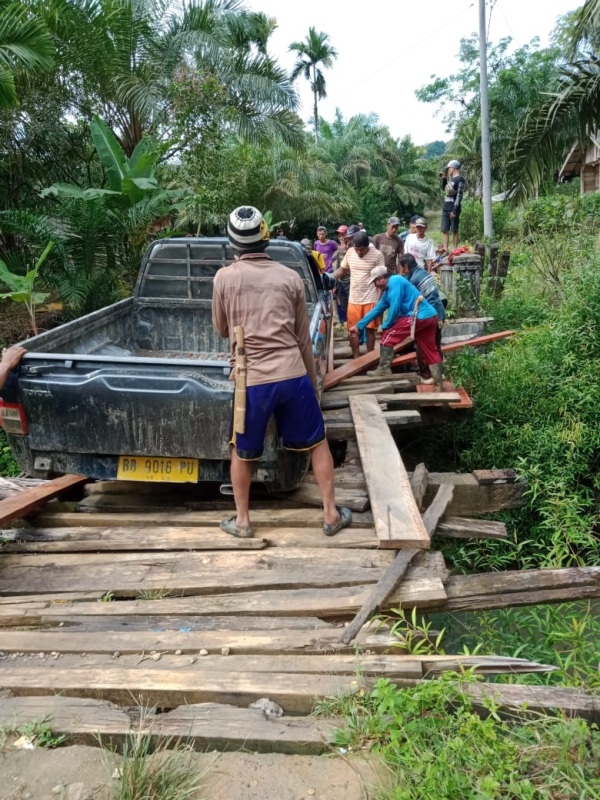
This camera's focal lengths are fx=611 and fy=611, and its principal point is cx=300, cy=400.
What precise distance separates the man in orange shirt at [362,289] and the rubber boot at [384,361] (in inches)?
29.0

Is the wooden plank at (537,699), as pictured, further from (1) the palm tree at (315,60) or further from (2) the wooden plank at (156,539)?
(1) the palm tree at (315,60)

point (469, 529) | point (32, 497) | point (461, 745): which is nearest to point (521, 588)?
point (469, 529)

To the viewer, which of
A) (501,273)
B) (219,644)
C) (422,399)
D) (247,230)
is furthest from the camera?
(501,273)

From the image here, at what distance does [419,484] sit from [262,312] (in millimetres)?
1721

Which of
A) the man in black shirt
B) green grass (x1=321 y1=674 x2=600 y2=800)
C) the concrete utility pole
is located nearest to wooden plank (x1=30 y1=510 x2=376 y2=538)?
green grass (x1=321 y1=674 x2=600 y2=800)

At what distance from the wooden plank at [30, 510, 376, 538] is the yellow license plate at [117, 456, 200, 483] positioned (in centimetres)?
27

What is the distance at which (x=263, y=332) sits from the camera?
335cm

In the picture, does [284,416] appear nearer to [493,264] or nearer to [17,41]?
[493,264]

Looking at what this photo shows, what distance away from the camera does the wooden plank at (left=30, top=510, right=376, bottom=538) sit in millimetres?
3855

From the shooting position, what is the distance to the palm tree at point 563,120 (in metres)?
7.52

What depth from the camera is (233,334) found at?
11.1 ft

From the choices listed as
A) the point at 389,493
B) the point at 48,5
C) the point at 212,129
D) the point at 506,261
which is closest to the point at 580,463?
the point at 389,493

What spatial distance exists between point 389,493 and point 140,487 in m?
1.85

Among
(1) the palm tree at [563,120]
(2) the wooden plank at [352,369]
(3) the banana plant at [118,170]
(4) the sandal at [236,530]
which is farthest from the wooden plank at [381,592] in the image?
(3) the banana plant at [118,170]
